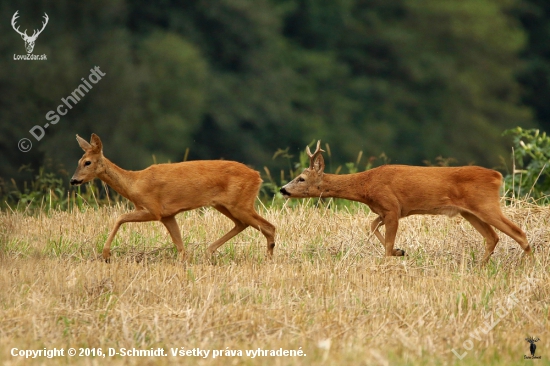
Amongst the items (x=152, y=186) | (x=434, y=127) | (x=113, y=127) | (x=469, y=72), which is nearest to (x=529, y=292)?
(x=152, y=186)

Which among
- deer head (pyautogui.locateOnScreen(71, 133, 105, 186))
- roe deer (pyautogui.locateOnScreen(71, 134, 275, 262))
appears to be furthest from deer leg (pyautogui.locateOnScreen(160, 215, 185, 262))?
deer head (pyautogui.locateOnScreen(71, 133, 105, 186))

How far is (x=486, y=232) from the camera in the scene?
32.4 feet

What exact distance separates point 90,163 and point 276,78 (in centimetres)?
2072

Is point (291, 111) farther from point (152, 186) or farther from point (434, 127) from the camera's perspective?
point (152, 186)

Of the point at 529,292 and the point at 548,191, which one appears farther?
the point at 548,191

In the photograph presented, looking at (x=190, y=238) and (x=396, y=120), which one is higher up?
(x=396, y=120)

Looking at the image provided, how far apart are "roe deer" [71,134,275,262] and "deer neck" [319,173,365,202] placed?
0.74 meters

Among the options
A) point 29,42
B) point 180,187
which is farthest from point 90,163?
point 29,42

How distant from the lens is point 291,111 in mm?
29984

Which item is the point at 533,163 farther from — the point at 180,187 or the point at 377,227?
the point at 180,187

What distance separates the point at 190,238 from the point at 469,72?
25394 mm

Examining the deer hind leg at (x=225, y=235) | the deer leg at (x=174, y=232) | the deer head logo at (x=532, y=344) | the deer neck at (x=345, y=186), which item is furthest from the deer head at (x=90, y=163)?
the deer head logo at (x=532, y=344)

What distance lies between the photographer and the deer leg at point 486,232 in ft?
32.1

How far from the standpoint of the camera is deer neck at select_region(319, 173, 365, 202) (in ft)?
32.9
